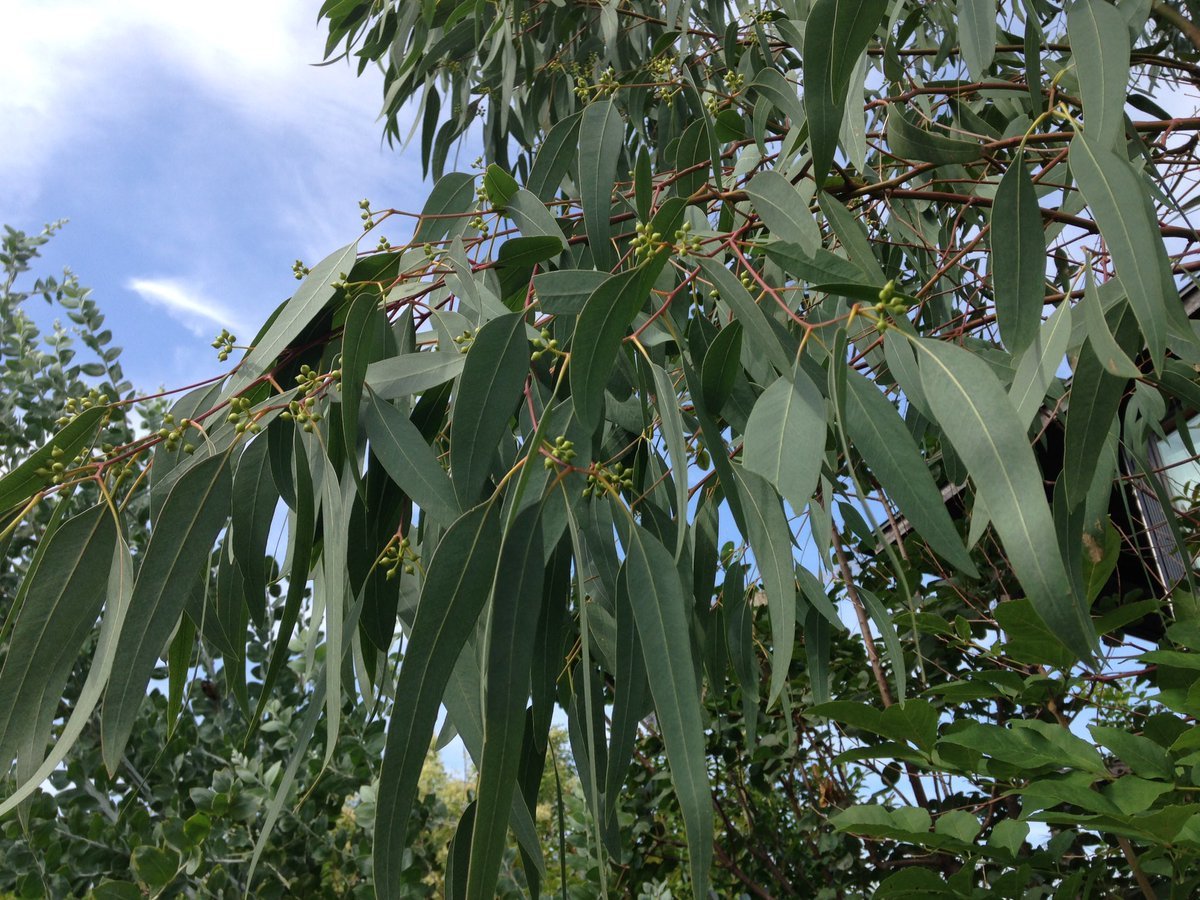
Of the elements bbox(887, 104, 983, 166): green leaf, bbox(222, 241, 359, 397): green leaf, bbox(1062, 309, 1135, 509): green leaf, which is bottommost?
bbox(1062, 309, 1135, 509): green leaf

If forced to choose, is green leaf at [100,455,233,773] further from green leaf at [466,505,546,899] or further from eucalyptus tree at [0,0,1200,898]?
green leaf at [466,505,546,899]

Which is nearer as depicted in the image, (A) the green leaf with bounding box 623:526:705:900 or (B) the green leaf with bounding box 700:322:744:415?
(A) the green leaf with bounding box 623:526:705:900

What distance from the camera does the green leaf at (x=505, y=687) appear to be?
75 cm

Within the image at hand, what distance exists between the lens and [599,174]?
122cm

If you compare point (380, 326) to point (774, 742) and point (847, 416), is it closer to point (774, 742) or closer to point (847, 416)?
point (847, 416)

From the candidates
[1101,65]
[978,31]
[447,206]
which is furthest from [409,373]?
[978,31]

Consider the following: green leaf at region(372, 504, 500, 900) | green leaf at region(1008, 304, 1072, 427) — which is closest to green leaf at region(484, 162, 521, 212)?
green leaf at region(372, 504, 500, 900)

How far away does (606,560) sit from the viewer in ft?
3.69

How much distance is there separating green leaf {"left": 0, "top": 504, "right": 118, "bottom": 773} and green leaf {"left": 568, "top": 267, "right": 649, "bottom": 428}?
47 cm

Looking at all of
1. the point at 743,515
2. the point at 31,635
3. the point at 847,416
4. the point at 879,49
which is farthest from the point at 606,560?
the point at 879,49

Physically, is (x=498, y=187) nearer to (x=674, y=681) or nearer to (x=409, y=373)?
(x=409, y=373)

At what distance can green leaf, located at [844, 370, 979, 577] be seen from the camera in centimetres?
87

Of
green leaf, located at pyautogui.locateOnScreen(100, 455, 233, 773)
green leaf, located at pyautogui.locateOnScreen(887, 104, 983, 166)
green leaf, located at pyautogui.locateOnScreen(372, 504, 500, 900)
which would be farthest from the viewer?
green leaf, located at pyautogui.locateOnScreen(887, 104, 983, 166)

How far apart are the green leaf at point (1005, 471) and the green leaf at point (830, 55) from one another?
0.69ft
